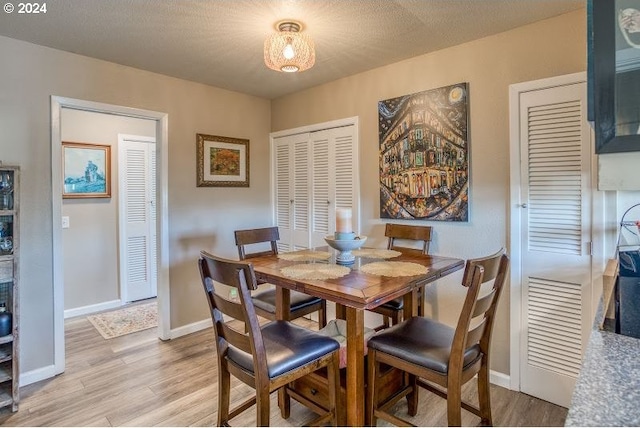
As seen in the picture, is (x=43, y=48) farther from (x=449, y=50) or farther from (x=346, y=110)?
(x=449, y=50)

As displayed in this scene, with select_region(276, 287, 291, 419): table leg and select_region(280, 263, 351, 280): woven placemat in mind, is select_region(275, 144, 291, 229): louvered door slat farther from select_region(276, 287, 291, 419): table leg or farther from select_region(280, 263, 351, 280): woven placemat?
select_region(280, 263, 351, 280): woven placemat

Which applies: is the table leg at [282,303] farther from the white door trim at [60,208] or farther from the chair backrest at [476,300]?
the white door trim at [60,208]

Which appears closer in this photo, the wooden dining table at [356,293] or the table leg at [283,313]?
the wooden dining table at [356,293]

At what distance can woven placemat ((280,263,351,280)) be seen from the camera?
181 cm

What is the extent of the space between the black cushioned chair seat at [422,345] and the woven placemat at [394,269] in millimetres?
292

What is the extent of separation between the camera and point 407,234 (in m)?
2.78

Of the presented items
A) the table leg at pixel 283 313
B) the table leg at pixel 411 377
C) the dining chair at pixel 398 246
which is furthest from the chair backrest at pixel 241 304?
the dining chair at pixel 398 246

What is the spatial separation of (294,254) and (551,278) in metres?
1.66

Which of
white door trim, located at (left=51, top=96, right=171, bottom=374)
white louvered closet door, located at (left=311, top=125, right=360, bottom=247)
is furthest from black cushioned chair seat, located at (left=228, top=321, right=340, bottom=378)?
white door trim, located at (left=51, top=96, right=171, bottom=374)

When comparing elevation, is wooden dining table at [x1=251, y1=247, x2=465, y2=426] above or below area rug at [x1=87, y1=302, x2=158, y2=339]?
above

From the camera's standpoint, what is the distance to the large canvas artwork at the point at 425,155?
2.55 meters

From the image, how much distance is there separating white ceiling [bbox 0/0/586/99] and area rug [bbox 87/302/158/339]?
246 centimetres

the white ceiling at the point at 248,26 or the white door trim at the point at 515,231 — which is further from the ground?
the white ceiling at the point at 248,26

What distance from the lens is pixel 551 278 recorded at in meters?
2.20
